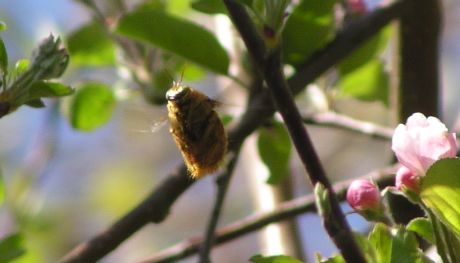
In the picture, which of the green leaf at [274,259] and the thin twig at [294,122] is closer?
the thin twig at [294,122]

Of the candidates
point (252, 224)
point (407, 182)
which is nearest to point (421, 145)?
point (407, 182)

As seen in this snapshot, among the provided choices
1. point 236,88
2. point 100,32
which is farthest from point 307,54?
point 236,88

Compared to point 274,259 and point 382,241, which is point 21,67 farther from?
point 382,241

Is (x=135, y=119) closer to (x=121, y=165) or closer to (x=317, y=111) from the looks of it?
(x=121, y=165)

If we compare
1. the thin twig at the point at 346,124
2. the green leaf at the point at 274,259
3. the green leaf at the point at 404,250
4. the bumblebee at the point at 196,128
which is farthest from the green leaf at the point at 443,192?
the thin twig at the point at 346,124

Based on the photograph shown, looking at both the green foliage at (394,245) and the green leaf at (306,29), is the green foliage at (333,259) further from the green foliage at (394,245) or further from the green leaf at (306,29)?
the green leaf at (306,29)

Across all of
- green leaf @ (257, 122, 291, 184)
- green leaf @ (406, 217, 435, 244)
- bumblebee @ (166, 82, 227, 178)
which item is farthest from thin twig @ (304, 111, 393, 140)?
green leaf @ (406, 217, 435, 244)
